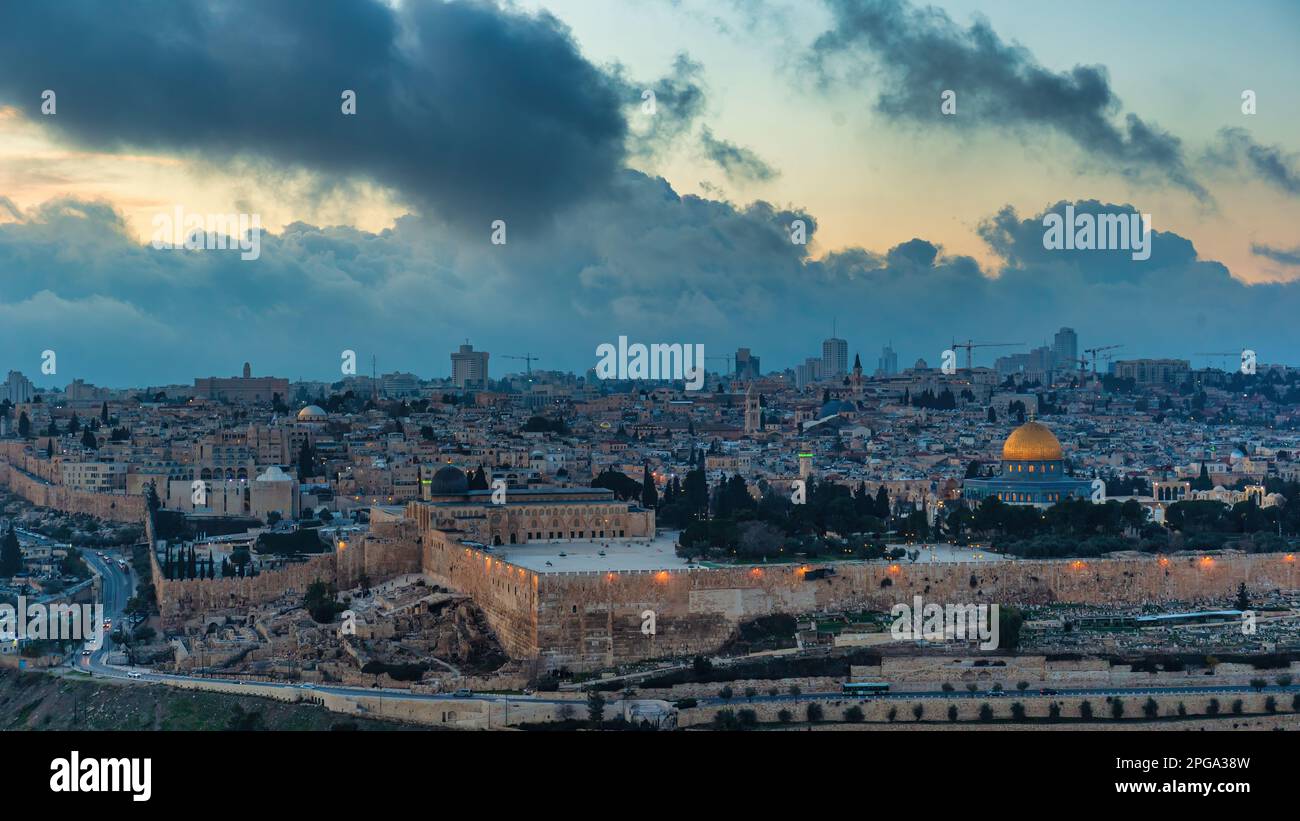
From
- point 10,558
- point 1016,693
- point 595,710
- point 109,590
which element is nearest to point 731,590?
point 1016,693

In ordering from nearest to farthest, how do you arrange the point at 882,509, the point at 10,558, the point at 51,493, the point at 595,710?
the point at 595,710
the point at 10,558
the point at 882,509
the point at 51,493

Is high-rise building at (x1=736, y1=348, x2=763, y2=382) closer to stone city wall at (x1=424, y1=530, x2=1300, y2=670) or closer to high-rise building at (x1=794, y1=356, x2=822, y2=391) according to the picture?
high-rise building at (x1=794, y1=356, x2=822, y2=391)

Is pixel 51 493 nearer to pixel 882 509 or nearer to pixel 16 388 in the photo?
pixel 882 509

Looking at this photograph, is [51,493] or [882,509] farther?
[51,493]

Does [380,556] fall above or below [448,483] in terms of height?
below

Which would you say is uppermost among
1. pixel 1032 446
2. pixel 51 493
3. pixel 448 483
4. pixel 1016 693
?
pixel 1032 446

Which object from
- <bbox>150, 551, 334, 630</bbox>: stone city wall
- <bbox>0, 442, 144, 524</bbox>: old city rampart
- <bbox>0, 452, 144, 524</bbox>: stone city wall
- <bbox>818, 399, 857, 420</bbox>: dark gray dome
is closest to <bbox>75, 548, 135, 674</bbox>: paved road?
<bbox>150, 551, 334, 630</bbox>: stone city wall
